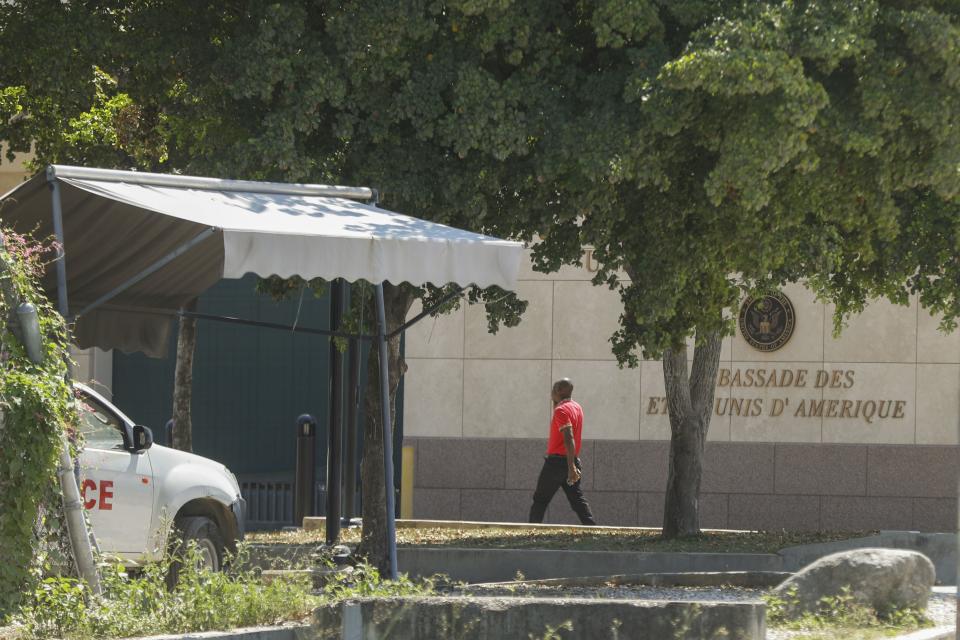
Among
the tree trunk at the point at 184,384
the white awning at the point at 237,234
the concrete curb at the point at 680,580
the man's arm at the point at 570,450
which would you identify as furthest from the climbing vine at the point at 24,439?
the man's arm at the point at 570,450

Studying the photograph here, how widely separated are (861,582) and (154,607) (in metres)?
4.15

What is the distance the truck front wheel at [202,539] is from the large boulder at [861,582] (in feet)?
13.5

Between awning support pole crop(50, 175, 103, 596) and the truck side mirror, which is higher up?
the truck side mirror

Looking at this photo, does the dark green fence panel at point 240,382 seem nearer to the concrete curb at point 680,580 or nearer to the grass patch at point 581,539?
the grass patch at point 581,539

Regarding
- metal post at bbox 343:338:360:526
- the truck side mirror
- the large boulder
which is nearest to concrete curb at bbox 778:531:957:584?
the large boulder

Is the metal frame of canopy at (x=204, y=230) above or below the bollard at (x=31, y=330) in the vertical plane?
above

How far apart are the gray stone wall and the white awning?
28.3 feet

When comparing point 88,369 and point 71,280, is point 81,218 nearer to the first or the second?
point 71,280

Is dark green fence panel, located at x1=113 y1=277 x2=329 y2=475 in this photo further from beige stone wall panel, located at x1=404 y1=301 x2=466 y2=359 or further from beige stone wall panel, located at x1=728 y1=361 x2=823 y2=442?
beige stone wall panel, located at x1=728 y1=361 x2=823 y2=442

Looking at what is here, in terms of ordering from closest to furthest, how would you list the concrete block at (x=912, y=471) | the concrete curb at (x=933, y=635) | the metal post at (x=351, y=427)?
the concrete curb at (x=933, y=635), the metal post at (x=351, y=427), the concrete block at (x=912, y=471)

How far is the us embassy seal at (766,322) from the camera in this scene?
19.0m

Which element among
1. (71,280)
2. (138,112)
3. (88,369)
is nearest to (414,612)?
(71,280)

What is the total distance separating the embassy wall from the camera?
1869 cm

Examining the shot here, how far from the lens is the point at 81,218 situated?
10.2 m
